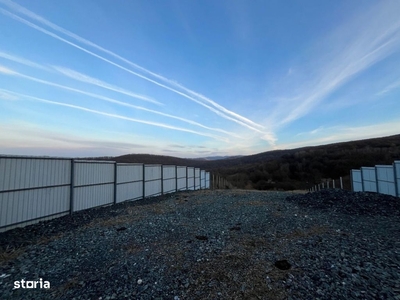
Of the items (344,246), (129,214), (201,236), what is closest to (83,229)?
(129,214)

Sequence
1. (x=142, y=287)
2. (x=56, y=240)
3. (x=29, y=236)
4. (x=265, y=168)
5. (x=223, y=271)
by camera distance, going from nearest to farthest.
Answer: (x=142, y=287) → (x=223, y=271) → (x=56, y=240) → (x=29, y=236) → (x=265, y=168)

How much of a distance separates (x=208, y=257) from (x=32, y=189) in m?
7.53

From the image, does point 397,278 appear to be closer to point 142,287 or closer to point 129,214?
point 142,287

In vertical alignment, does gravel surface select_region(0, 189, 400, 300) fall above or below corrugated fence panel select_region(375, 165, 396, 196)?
below

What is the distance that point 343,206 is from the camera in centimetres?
1013

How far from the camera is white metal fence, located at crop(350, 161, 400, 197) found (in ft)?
39.3

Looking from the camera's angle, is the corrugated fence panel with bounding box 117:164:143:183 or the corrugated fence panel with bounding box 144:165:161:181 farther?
the corrugated fence panel with bounding box 144:165:161:181

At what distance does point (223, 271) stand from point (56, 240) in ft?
16.8

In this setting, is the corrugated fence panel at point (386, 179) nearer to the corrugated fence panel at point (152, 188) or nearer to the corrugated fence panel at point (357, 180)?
the corrugated fence panel at point (357, 180)

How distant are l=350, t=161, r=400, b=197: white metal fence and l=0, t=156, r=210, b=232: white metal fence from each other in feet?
51.0

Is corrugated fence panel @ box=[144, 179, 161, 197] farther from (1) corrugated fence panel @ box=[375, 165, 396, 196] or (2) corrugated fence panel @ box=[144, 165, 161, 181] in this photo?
(1) corrugated fence panel @ box=[375, 165, 396, 196]

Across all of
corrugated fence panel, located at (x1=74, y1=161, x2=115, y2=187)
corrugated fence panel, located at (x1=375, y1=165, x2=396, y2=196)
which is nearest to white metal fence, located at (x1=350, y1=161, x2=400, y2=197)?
corrugated fence panel, located at (x1=375, y1=165, x2=396, y2=196)

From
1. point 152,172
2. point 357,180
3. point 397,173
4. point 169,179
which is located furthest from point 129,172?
point 357,180

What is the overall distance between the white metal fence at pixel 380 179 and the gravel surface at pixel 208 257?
459 cm
